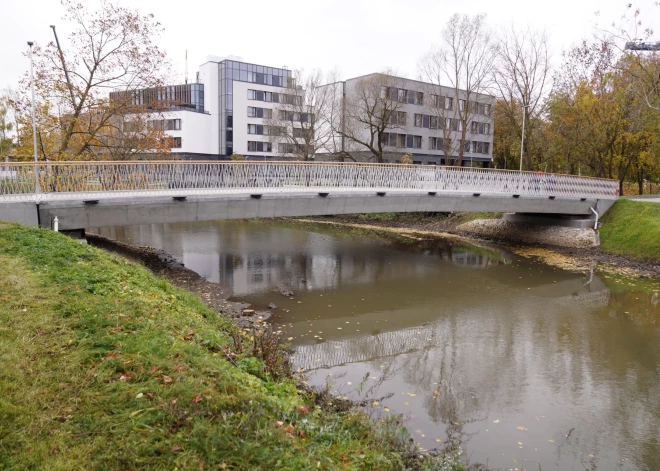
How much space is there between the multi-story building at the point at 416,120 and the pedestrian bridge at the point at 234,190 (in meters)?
17.5

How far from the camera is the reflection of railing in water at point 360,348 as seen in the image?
9.65 metres

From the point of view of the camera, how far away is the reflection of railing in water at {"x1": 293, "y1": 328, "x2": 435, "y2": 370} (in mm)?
9648

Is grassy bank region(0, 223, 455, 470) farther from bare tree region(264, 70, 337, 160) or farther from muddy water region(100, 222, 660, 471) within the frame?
bare tree region(264, 70, 337, 160)

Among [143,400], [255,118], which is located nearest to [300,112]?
[255,118]

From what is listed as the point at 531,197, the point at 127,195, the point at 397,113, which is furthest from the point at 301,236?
the point at 397,113

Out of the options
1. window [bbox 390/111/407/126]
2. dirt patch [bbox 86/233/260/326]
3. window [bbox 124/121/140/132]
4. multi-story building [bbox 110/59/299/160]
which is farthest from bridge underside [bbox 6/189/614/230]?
multi-story building [bbox 110/59/299/160]

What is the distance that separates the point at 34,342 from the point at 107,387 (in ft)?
4.71

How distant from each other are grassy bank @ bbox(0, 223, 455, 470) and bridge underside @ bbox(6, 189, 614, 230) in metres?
7.22

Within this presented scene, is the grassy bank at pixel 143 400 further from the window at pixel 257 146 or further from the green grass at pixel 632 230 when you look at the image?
the window at pixel 257 146

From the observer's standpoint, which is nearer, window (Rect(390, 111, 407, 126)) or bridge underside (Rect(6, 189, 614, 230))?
bridge underside (Rect(6, 189, 614, 230))

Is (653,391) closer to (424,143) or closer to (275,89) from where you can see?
(424,143)

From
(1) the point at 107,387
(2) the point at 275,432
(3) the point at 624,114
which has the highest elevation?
(3) the point at 624,114

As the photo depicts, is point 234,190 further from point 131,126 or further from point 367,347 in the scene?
point 131,126

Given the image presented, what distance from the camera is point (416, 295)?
1555cm
